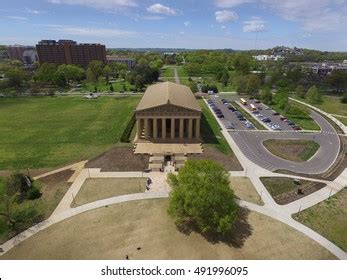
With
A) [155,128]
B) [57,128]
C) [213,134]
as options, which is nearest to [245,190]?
[213,134]

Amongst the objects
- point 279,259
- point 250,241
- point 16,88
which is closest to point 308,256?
point 279,259

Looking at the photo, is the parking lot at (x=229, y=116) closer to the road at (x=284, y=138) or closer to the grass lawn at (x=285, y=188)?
the road at (x=284, y=138)

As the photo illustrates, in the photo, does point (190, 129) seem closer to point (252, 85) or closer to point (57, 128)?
point (57, 128)

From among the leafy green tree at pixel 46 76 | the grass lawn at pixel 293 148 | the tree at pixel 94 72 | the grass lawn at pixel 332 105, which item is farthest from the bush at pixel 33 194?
the tree at pixel 94 72

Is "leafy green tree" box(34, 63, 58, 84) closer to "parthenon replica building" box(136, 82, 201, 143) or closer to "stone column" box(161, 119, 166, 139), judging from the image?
"parthenon replica building" box(136, 82, 201, 143)

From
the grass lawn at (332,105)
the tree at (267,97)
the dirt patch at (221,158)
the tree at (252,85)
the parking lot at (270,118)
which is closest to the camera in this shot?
the dirt patch at (221,158)

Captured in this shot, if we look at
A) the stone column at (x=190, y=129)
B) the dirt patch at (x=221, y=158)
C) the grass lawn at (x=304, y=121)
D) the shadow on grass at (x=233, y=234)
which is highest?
the stone column at (x=190, y=129)

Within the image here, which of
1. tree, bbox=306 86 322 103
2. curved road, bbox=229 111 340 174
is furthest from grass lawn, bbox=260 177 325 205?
tree, bbox=306 86 322 103
